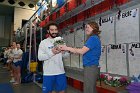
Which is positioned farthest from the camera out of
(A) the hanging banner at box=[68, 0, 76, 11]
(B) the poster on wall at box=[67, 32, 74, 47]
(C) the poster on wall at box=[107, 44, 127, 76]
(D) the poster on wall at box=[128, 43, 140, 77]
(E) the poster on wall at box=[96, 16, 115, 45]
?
(B) the poster on wall at box=[67, 32, 74, 47]

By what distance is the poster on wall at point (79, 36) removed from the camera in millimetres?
5574

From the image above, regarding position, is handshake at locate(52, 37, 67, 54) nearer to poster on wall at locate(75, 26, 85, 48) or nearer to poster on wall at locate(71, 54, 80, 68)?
poster on wall at locate(75, 26, 85, 48)

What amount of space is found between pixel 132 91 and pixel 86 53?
30.9 inches

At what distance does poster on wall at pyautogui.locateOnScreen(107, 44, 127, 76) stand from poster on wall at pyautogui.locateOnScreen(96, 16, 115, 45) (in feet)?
0.46

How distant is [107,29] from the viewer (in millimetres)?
4250

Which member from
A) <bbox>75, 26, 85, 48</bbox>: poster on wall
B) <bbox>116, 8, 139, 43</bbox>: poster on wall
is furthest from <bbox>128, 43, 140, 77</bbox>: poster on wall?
<bbox>75, 26, 85, 48</bbox>: poster on wall

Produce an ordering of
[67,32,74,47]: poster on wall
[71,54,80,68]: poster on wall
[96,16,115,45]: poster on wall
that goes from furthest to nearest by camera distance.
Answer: [67,32,74,47]: poster on wall
[71,54,80,68]: poster on wall
[96,16,115,45]: poster on wall

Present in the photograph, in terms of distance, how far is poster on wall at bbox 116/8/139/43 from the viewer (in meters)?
3.38

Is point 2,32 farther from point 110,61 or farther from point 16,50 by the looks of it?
point 110,61

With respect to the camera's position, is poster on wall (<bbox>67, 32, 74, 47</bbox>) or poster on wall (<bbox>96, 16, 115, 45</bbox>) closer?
poster on wall (<bbox>96, 16, 115, 45</bbox>)

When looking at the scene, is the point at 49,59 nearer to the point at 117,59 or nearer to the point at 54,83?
the point at 54,83

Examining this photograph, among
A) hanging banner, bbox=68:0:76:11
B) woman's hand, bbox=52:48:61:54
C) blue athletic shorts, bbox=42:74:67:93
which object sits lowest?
blue athletic shorts, bbox=42:74:67:93

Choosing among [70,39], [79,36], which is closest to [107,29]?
[79,36]

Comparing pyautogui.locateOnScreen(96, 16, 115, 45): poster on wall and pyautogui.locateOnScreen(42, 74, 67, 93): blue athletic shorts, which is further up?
pyautogui.locateOnScreen(96, 16, 115, 45): poster on wall
